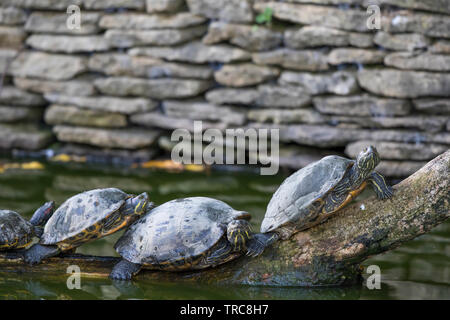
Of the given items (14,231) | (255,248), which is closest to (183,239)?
(255,248)

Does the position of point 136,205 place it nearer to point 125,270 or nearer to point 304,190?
point 125,270

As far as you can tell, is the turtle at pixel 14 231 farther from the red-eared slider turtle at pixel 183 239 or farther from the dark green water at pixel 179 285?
the red-eared slider turtle at pixel 183 239

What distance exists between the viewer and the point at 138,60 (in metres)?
6.03

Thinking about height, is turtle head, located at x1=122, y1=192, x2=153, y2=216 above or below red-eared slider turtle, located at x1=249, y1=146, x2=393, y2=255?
below

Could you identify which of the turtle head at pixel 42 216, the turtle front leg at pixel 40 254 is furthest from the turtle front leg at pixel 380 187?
the turtle head at pixel 42 216

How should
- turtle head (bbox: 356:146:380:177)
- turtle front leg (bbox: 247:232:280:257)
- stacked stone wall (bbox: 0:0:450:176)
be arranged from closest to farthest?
turtle head (bbox: 356:146:380:177), turtle front leg (bbox: 247:232:280:257), stacked stone wall (bbox: 0:0:450:176)

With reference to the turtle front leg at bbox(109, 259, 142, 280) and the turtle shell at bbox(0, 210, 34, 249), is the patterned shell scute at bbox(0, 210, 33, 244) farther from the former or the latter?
the turtle front leg at bbox(109, 259, 142, 280)

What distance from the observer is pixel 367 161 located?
8.64 feet

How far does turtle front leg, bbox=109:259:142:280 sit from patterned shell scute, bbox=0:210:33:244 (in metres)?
0.51

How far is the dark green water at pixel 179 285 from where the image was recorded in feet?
8.87

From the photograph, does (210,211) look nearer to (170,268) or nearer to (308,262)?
(170,268)

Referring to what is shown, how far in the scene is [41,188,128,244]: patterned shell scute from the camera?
109 inches

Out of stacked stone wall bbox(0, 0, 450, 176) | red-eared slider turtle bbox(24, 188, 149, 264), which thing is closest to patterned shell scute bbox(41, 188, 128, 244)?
red-eared slider turtle bbox(24, 188, 149, 264)
